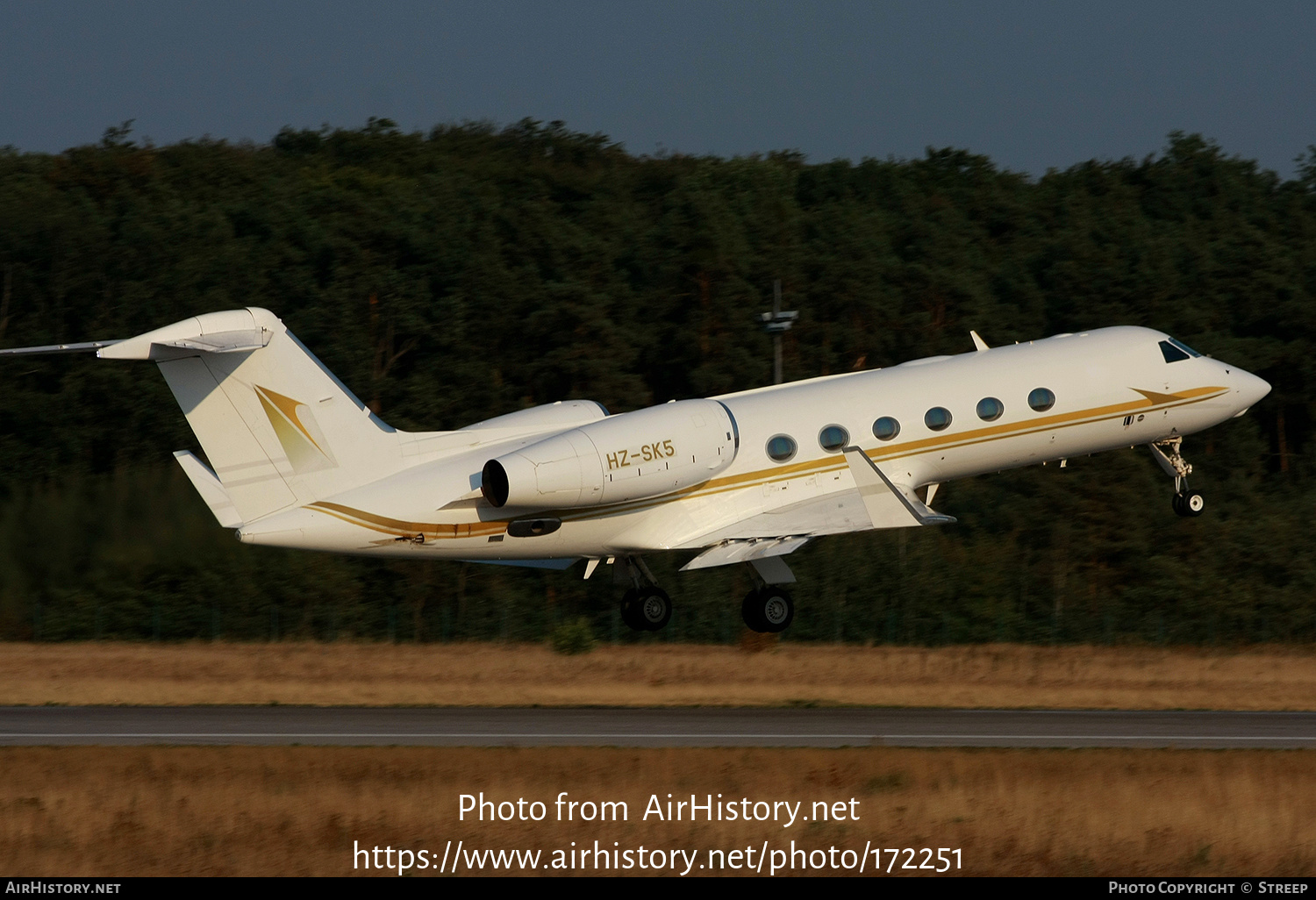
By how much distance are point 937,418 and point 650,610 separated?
5.46m

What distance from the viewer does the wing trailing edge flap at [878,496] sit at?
82.6 ft

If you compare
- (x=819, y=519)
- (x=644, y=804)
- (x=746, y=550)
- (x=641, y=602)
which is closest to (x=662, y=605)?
(x=641, y=602)

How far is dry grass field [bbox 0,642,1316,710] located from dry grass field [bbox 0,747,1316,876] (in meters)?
7.94

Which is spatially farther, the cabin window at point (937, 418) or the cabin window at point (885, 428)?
the cabin window at point (937, 418)

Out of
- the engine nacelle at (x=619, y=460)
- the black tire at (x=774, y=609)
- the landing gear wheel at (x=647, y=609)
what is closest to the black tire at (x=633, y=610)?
the landing gear wheel at (x=647, y=609)

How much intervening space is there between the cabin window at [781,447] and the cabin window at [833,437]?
43 centimetres

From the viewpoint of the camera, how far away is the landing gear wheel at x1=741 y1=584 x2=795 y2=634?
86.1ft

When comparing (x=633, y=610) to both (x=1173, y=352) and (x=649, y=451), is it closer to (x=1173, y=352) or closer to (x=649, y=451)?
Result: (x=649, y=451)

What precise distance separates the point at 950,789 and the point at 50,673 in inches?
811

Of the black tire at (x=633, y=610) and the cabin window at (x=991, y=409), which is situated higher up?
the cabin window at (x=991, y=409)

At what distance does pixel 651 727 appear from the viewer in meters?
24.7

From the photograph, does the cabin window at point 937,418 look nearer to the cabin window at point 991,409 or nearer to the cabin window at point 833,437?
the cabin window at point 991,409

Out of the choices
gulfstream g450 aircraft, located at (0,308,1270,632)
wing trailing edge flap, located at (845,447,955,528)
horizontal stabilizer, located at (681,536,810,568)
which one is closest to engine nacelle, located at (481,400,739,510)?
gulfstream g450 aircraft, located at (0,308,1270,632)

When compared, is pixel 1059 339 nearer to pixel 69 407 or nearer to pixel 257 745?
pixel 257 745
